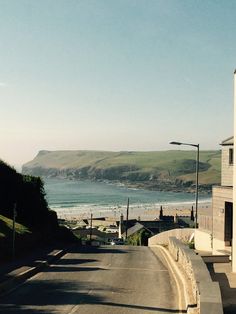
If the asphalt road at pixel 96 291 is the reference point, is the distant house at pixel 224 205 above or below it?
above

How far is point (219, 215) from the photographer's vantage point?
23.9 metres

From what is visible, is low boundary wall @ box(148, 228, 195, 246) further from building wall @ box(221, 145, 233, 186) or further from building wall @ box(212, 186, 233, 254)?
building wall @ box(221, 145, 233, 186)

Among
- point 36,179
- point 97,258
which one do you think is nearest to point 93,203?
point 36,179

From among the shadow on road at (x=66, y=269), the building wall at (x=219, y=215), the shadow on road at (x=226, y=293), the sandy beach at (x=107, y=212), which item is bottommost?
the sandy beach at (x=107, y=212)

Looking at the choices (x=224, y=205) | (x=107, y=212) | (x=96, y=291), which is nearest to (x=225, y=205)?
(x=224, y=205)

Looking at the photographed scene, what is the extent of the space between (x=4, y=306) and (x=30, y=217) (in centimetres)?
2093

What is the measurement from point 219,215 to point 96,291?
33.1 feet

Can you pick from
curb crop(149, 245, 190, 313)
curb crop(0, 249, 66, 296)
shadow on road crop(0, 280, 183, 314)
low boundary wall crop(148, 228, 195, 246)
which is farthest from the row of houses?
low boundary wall crop(148, 228, 195, 246)

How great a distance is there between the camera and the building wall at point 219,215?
A: 22.5 metres

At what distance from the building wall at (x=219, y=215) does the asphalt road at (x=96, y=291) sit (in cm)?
344

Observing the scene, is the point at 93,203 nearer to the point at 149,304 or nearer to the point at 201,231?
the point at 201,231

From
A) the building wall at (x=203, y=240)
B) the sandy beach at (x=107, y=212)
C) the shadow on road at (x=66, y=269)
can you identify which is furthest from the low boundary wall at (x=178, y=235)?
the sandy beach at (x=107, y=212)

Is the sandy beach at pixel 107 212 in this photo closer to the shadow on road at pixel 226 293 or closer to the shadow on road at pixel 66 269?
the shadow on road at pixel 66 269

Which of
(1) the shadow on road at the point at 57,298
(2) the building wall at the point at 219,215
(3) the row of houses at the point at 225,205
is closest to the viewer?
(1) the shadow on road at the point at 57,298
